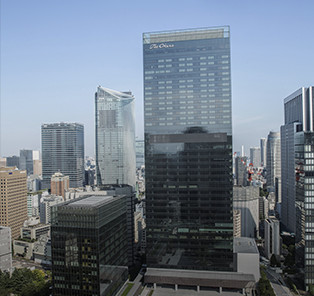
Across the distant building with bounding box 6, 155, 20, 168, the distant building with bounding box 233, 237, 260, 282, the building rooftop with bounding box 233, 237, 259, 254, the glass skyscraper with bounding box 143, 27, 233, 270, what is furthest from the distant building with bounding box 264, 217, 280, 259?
the distant building with bounding box 6, 155, 20, 168

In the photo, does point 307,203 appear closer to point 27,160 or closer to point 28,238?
point 28,238

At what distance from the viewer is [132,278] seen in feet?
158

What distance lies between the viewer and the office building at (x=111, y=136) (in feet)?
309

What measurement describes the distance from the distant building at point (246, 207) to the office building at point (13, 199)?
174 feet

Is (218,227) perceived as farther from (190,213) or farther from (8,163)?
(8,163)

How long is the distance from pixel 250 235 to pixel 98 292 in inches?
2061

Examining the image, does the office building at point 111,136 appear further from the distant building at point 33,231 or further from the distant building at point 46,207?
the distant building at point 33,231

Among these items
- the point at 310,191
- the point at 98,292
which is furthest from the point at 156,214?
the point at 310,191

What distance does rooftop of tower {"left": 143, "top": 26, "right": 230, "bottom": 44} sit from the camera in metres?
44.3

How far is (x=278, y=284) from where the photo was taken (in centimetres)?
4762

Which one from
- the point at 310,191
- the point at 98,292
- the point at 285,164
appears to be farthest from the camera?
the point at 285,164

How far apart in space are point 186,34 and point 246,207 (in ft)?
152

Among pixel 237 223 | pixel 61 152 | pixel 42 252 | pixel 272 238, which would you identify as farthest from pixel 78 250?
pixel 61 152

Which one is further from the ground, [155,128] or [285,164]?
[155,128]
